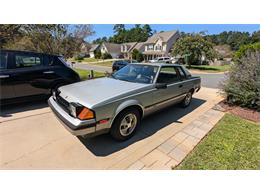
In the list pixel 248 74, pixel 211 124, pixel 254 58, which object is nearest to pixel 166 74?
pixel 211 124

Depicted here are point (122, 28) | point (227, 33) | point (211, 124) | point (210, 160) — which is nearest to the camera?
point (210, 160)

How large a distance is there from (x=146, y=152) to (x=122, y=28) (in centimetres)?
8701

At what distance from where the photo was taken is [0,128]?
11.4ft

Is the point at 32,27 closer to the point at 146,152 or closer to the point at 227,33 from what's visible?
the point at 146,152

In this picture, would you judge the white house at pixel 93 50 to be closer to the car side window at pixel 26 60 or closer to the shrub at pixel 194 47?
the shrub at pixel 194 47

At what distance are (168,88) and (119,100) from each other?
1.68 metres

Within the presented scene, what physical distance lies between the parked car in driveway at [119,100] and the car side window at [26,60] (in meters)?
1.97

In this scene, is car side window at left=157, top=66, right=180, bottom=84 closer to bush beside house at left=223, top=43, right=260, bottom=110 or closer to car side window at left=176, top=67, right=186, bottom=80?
car side window at left=176, top=67, right=186, bottom=80

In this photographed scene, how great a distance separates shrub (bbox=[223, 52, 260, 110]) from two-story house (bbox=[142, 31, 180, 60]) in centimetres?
3300

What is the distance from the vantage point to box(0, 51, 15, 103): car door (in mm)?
4094

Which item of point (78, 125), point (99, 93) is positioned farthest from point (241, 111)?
point (78, 125)

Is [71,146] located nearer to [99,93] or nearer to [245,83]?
[99,93]

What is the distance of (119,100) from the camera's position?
9.04 ft

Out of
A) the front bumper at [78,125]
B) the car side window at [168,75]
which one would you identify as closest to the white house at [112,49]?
the car side window at [168,75]
